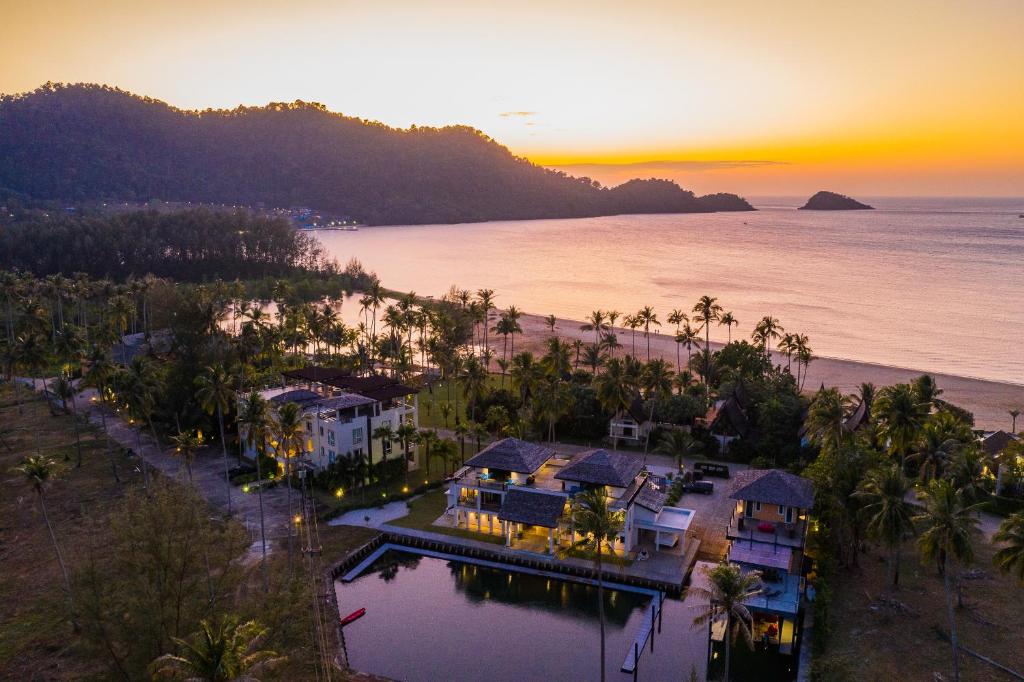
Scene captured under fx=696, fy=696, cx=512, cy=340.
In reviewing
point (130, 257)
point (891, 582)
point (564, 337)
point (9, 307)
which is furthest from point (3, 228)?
point (891, 582)

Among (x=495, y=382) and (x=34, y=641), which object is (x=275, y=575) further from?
(x=495, y=382)

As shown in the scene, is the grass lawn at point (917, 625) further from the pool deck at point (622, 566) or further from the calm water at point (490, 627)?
the pool deck at point (622, 566)

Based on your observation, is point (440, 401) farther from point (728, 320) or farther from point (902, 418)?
point (902, 418)

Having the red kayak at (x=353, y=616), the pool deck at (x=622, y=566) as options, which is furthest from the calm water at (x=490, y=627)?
the pool deck at (x=622, y=566)

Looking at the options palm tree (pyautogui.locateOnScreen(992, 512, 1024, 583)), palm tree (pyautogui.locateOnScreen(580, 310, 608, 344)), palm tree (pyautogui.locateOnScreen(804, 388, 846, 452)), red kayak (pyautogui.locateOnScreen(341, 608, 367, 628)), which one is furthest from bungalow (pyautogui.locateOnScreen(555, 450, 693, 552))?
palm tree (pyautogui.locateOnScreen(580, 310, 608, 344))

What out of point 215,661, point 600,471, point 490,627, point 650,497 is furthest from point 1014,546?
point 215,661
